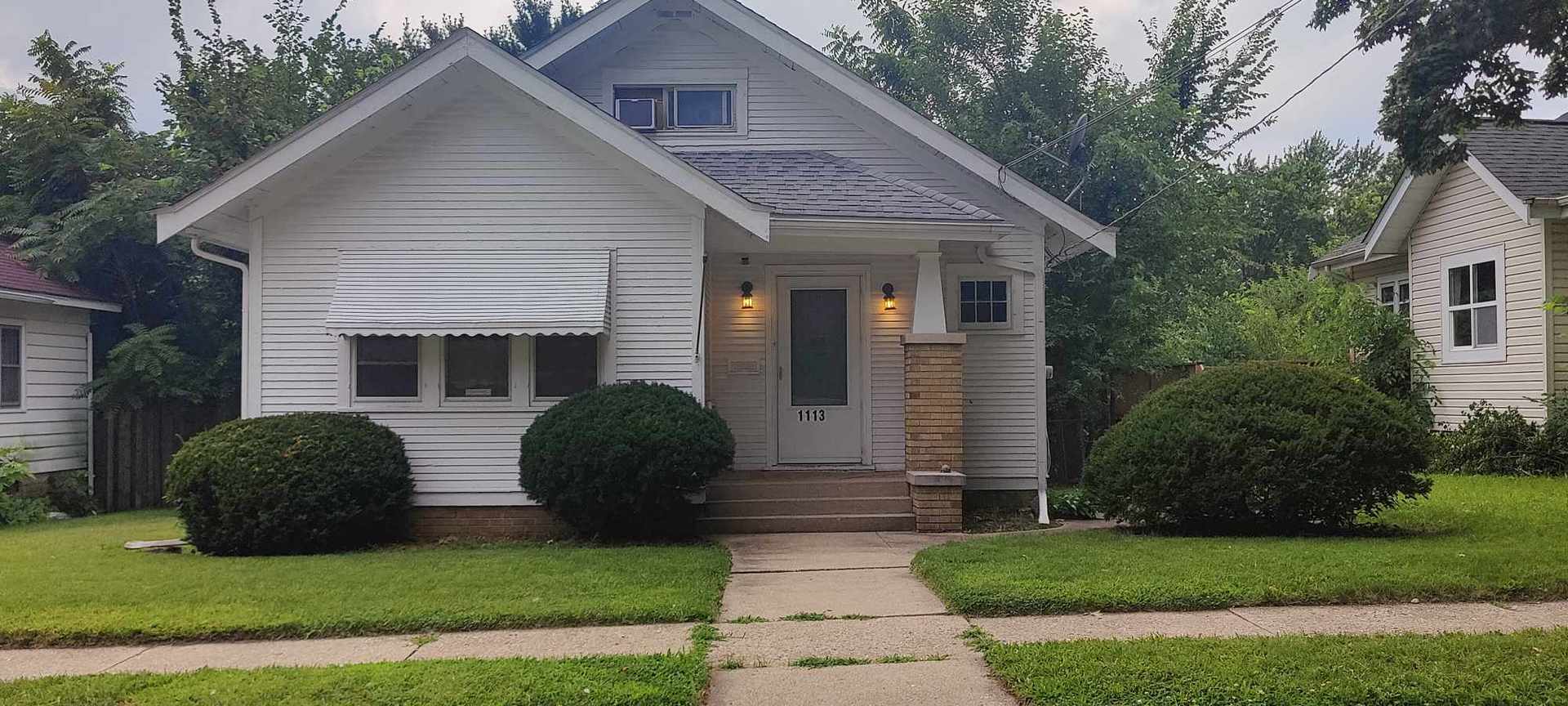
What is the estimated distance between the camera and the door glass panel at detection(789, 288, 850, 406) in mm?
12172

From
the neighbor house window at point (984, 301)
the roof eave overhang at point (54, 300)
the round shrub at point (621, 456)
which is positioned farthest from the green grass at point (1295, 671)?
the roof eave overhang at point (54, 300)

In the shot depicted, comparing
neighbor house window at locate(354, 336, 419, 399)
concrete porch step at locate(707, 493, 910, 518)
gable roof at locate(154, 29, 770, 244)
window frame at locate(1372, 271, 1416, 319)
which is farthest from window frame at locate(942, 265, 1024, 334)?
window frame at locate(1372, 271, 1416, 319)

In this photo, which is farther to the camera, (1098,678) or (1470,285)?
(1470,285)

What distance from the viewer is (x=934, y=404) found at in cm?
1097

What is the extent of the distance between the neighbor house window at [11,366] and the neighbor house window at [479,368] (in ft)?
23.9

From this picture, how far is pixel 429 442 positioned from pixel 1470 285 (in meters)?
14.7

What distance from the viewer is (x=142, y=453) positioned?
14961 millimetres

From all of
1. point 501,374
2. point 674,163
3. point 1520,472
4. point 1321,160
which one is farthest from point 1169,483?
point 1321,160

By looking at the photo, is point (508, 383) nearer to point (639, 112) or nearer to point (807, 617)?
point (639, 112)

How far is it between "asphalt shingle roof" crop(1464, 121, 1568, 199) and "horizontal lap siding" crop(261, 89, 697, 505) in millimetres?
10585

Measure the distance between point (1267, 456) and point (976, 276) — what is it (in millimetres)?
4367

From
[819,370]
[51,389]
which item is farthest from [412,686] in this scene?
[51,389]

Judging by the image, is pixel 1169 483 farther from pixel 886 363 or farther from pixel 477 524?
pixel 477 524

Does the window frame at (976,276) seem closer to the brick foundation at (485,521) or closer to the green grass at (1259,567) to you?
the green grass at (1259,567)
